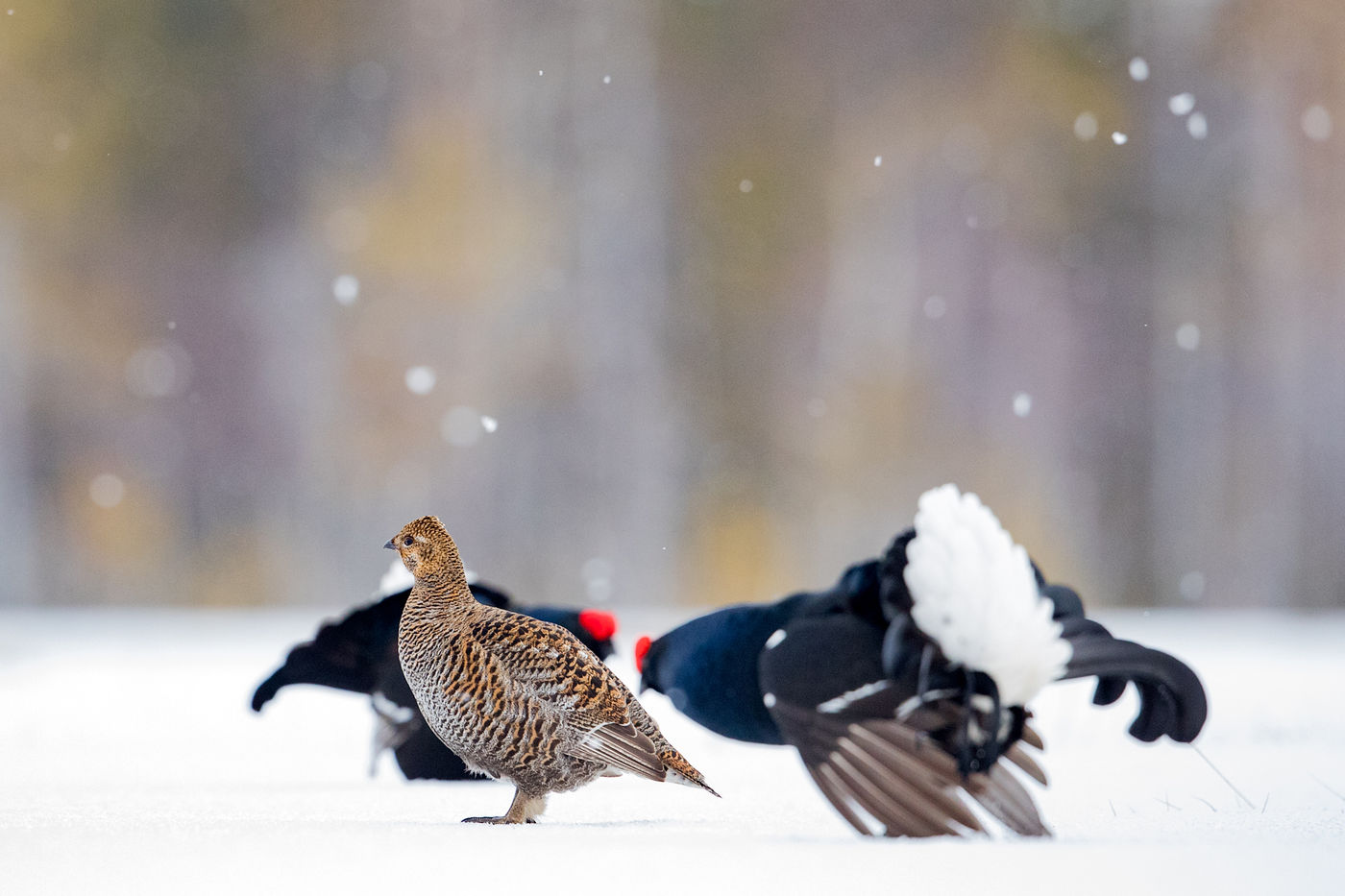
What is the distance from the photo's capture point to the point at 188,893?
75 cm

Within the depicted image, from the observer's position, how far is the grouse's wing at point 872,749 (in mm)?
878

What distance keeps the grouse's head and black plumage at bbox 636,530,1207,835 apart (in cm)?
26

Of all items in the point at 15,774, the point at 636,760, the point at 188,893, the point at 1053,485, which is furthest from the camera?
the point at 1053,485

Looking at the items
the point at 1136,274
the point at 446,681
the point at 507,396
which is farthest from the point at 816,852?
the point at 1136,274

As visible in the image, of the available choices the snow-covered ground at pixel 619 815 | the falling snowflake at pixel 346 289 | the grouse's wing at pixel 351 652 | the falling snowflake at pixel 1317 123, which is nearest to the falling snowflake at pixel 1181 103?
the falling snowflake at pixel 1317 123

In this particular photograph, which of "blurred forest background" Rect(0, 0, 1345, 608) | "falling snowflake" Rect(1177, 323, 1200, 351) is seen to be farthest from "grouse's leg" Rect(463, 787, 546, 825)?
"falling snowflake" Rect(1177, 323, 1200, 351)

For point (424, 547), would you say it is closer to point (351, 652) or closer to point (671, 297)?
point (351, 652)

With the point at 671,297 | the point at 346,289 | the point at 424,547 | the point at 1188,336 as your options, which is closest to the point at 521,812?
the point at 424,547

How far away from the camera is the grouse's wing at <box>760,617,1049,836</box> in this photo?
878mm

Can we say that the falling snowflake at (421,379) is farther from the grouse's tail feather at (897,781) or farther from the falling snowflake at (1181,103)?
the grouse's tail feather at (897,781)

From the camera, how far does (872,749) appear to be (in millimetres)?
897

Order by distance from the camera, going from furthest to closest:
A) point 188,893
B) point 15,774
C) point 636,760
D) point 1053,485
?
point 1053,485, point 15,774, point 636,760, point 188,893

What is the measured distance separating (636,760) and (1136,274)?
11.9 ft

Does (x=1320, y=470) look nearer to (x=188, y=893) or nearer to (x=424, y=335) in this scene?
(x=424, y=335)
